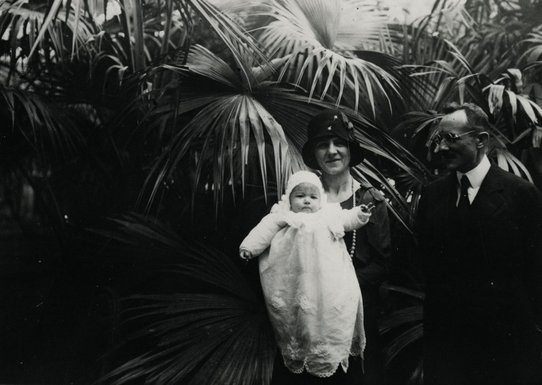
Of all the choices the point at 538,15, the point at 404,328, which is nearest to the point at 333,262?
the point at 404,328

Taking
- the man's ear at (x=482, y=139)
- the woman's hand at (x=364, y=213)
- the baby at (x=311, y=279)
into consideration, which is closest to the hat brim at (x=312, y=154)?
the baby at (x=311, y=279)

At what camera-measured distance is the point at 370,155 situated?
2.80 m

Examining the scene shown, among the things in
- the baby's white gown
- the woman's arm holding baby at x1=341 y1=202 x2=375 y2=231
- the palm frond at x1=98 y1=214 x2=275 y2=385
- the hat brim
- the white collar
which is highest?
the white collar

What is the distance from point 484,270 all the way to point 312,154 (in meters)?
0.76

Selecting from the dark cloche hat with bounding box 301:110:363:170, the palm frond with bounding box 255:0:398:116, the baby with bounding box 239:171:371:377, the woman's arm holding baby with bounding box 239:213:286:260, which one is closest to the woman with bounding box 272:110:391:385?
the dark cloche hat with bounding box 301:110:363:170

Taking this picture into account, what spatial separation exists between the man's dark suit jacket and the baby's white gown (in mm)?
317

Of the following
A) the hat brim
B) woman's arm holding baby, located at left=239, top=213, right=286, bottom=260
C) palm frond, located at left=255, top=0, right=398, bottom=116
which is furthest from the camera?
palm frond, located at left=255, top=0, right=398, bottom=116

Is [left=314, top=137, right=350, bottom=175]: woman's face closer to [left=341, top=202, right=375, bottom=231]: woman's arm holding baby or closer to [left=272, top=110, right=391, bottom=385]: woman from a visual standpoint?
[left=272, top=110, right=391, bottom=385]: woman

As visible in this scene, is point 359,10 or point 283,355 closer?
point 283,355

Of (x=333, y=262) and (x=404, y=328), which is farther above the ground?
(x=333, y=262)

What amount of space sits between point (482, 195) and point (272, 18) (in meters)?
1.72

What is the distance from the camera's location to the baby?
2.03m

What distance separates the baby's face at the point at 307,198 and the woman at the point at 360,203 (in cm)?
17

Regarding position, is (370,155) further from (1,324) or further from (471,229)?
(1,324)
